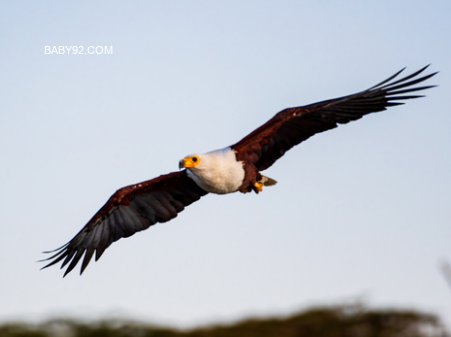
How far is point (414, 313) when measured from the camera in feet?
28.9

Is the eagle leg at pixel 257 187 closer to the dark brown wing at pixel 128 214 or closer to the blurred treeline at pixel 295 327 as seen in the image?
the dark brown wing at pixel 128 214

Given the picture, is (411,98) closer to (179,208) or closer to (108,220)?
(179,208)

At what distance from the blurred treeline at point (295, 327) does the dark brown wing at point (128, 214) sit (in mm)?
4370

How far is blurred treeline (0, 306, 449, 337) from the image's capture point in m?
8.84

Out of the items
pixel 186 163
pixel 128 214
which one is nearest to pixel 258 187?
pixel 186 163

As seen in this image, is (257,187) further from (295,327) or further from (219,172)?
(295,327)

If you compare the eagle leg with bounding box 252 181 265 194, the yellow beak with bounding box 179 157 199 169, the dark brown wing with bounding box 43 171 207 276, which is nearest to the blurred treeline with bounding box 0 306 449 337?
the yellow beak with bounding box 179 157 199 169

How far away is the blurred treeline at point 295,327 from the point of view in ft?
29.0

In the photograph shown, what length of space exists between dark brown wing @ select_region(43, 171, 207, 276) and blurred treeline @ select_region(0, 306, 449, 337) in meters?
4.37

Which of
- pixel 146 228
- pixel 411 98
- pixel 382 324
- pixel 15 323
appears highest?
pixel 411 98

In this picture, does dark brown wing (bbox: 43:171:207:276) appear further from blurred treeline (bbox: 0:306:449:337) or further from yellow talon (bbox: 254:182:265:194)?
blurred treeline (bbox: 0:306:449:337)

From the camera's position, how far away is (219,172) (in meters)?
12.5

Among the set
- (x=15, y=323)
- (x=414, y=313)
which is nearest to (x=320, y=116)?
(x=414, y=313)

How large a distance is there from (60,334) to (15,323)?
1.76 ft
